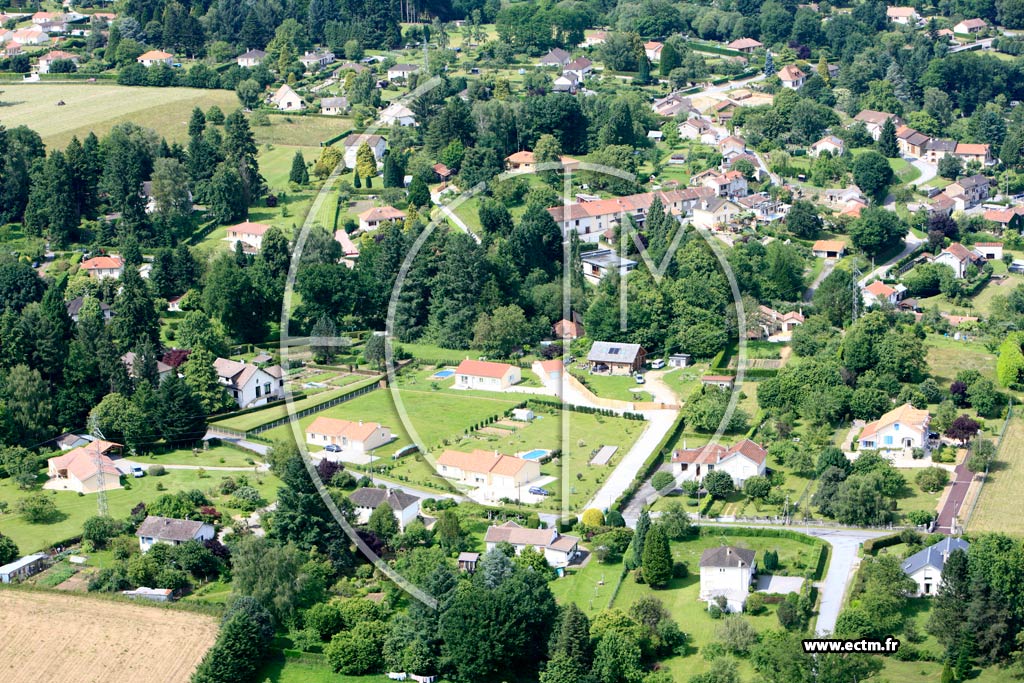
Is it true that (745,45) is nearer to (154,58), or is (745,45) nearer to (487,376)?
(154,58)

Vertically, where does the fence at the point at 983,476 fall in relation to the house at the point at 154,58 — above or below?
below

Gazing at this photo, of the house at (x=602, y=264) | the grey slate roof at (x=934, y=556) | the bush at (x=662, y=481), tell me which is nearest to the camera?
the grey slate roof at (x=934, y=556)

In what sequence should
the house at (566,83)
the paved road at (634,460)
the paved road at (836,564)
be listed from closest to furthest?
1. the paved road at (836,564)
2. the paved road at (634,460)
3. the house at (566,83)

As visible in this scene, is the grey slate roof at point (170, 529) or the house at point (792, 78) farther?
the house at point (792, 78)

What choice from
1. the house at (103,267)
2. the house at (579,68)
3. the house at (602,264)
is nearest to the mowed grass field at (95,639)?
the house at (103,267)

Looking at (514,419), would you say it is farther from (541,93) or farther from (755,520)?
(541,93)

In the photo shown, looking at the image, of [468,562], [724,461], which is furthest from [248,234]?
[468,562]

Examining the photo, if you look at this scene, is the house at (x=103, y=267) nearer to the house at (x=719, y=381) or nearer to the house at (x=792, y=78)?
the house at (x=719, y=381)
